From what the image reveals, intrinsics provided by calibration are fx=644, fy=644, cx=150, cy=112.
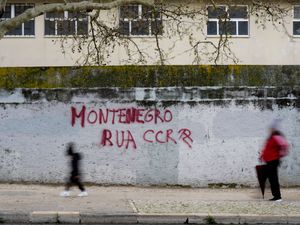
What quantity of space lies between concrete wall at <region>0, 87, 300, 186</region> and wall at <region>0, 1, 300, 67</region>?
1084 cm

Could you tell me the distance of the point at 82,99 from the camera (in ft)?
48.0

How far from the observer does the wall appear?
25859 mm

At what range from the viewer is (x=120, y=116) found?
14.7 metres

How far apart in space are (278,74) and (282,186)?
103 inches

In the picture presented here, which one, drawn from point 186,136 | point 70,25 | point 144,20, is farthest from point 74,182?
point 70,25

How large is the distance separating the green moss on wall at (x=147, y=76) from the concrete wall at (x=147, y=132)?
18 centimetres

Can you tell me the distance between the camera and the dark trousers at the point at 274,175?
12.7 metres

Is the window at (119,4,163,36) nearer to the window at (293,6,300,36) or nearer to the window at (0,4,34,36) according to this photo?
the window at (0,4,34,36)

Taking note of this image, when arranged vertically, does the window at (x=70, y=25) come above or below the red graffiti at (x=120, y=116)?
above

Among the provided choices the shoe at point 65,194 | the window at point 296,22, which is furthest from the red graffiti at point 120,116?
the window at point 296,22

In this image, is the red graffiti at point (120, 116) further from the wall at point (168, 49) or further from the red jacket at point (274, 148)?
the wall at point (168, 49)

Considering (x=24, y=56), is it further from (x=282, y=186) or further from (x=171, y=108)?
(x=282, y=186)

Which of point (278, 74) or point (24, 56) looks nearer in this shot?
point (278, 74)

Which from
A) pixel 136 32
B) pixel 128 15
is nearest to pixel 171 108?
pixel 128 15
